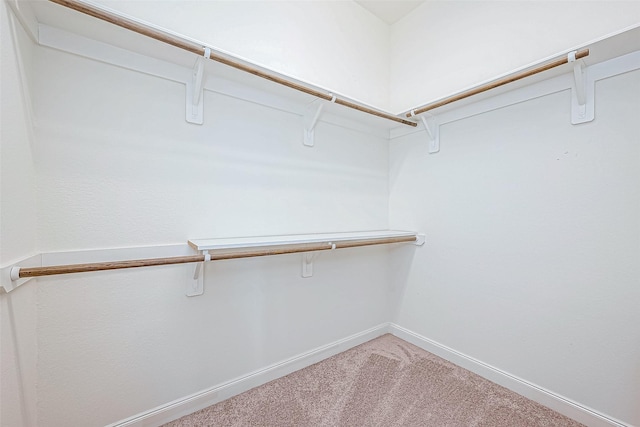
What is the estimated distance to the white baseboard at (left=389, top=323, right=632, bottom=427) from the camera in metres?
1.31

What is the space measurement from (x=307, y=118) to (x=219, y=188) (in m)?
0.74

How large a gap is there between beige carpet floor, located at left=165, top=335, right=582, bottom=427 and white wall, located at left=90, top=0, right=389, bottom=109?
1859 millimetres

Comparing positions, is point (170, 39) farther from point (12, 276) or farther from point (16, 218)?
point (12, 276)

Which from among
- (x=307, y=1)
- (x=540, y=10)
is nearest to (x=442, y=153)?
(x=540, y=10)

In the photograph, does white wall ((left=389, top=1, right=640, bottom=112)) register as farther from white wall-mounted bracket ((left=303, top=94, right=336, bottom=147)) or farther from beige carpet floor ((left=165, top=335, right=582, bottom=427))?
beige carpet floor ((left=165, top=335, right=582, bottom=427))

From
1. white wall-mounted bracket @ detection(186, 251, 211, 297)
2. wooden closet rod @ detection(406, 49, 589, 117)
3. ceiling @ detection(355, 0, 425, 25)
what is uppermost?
ceiling @ detection(355, 0, 425, 25)

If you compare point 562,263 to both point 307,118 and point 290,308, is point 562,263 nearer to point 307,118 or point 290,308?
point 290,308

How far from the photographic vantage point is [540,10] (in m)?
1.47

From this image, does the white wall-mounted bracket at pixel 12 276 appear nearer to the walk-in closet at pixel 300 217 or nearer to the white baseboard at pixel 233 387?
the walk-in closet at pixel 300 217

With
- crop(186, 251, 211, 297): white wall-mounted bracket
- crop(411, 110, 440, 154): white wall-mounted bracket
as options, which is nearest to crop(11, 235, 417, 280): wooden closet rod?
crop(186, 251, 211, 297): white wall-mounted bracket

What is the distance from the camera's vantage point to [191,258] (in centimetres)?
116

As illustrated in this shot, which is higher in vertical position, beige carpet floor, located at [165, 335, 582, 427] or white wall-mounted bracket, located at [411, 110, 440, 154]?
white wall-mounted bracket, located at [411, 110, 440, 154]

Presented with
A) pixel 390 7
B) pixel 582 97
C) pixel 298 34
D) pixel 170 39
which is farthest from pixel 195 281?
pixel 390 7

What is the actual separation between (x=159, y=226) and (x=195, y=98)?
2.16 feet
